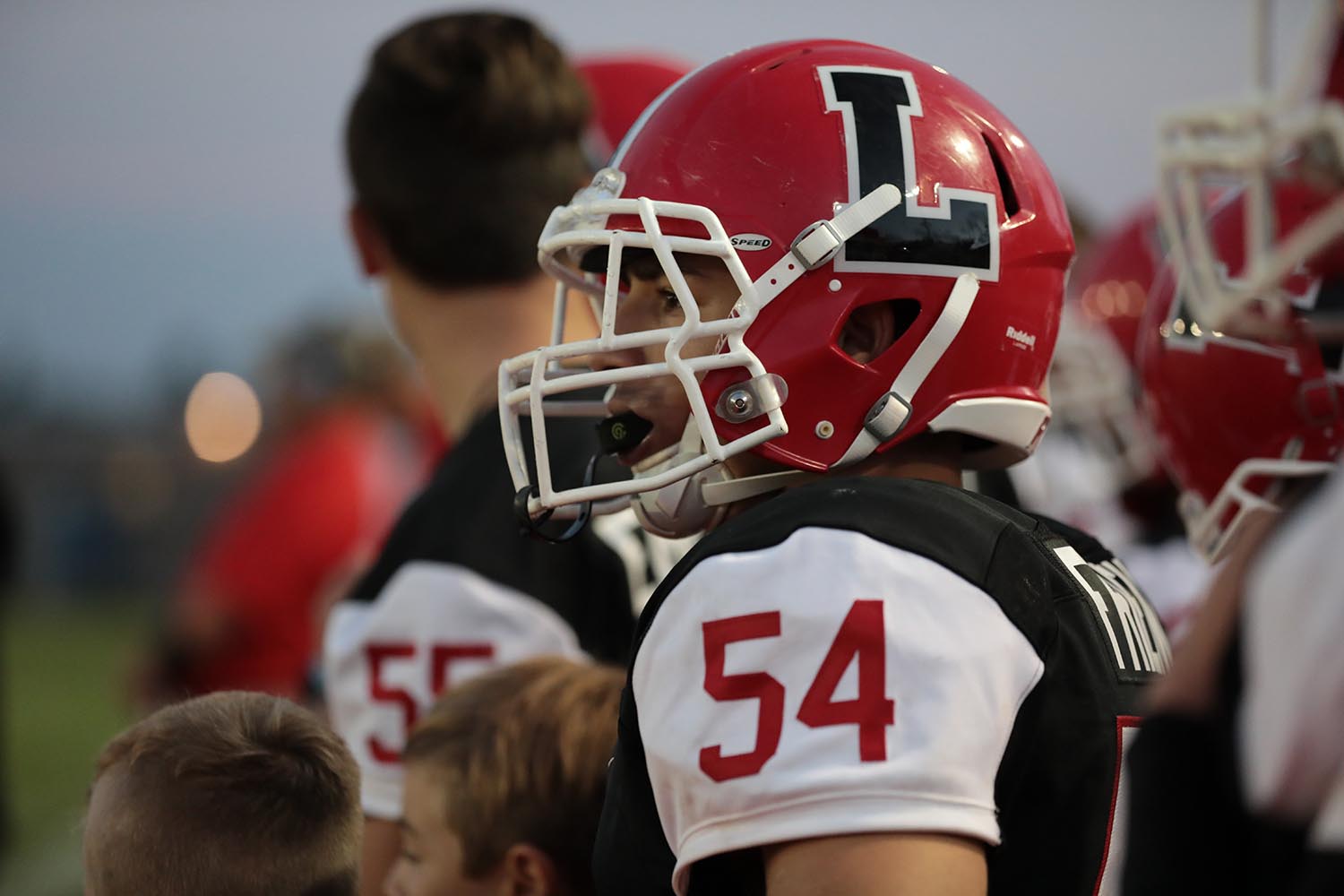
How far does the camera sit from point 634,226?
2.08 m

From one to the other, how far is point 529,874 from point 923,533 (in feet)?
3.16

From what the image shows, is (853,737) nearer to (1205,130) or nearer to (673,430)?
(673,430)

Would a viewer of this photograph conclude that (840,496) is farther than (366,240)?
No

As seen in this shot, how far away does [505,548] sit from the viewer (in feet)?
9.42

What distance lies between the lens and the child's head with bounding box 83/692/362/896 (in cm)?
194

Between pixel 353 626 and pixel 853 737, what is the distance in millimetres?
1550

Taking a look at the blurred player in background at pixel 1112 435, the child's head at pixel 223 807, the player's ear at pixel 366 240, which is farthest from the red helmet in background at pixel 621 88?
the child's head at pixel 223 807

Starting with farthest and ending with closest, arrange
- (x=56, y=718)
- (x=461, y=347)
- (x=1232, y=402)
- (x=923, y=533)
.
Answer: (x=56, y=718), (x=461, y=347), (x=1232, y=402), (x=923, y=533)

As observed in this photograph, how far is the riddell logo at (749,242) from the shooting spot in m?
2.03

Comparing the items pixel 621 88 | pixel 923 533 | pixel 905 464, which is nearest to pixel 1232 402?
pixel 905 464

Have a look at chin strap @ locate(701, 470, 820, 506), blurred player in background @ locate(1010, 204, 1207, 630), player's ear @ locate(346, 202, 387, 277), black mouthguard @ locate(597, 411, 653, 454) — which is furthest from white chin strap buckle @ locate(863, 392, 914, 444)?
blurred player in background @ locate(1010, 204, 1207, 630)

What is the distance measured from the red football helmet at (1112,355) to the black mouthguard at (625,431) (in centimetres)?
294

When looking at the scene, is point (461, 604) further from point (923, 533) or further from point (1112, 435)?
point (1112, 435)

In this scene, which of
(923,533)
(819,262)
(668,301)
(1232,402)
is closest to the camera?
(923,533)
